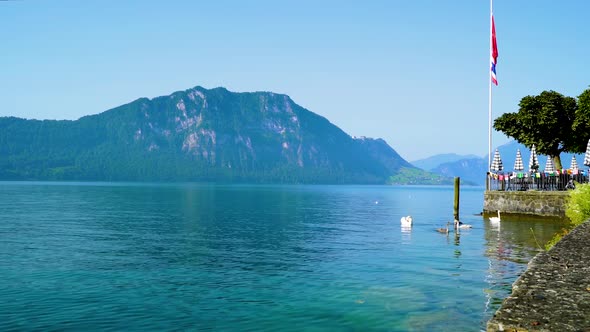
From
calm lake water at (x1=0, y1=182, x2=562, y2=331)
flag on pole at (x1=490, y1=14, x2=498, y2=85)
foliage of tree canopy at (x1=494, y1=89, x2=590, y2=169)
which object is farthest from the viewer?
foliage of tree canopy at (x1=494, y1=89, x2=590, y2=169)

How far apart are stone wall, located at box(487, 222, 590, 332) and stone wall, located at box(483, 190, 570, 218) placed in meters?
40.8

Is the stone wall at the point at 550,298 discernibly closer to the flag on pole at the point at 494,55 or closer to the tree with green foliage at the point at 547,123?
the flag on pole at the point at 494,55

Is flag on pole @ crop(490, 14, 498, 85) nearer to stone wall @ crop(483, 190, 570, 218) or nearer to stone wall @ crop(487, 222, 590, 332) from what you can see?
stone wall @ crop(483, 190, 570, 218)

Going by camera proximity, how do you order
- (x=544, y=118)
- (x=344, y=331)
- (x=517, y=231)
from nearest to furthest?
(x=344, y=331) → (x=517, y=231) → (x=544, y=118)

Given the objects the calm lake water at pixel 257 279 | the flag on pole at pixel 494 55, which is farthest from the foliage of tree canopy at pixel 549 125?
the calm lake water at pixel 257 279

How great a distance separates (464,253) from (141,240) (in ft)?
77.3

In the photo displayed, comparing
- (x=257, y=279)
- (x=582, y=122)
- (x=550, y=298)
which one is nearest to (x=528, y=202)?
(x=582, y=122)

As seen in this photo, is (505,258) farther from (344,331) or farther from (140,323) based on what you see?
(140,323)

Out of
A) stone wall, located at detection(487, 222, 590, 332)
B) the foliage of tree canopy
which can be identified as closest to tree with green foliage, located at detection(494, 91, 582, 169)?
the foliage of tree canopy

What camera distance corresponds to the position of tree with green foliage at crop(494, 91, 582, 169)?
2643 inches

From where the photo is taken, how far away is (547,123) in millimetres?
66500

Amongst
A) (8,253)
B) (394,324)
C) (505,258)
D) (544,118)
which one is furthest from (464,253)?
(544,118)

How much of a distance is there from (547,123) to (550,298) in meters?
60.9

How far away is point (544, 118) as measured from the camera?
218 feet
